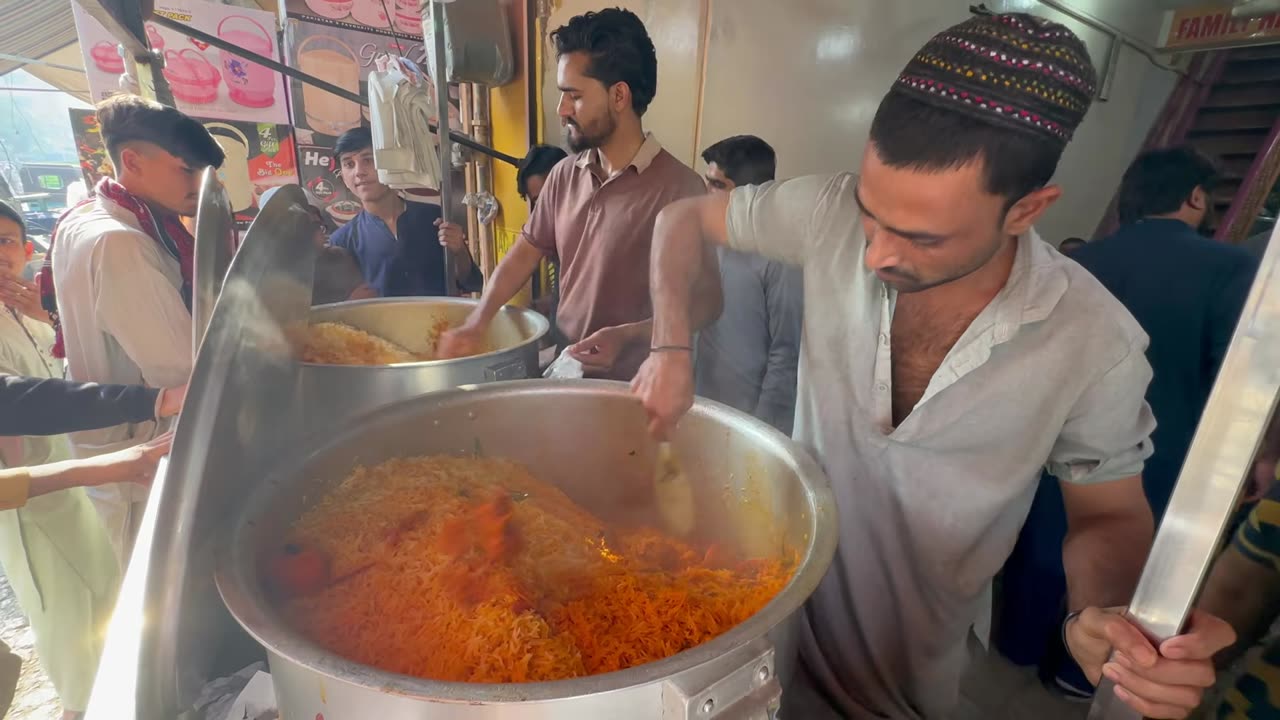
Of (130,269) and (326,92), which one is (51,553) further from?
(326,92)

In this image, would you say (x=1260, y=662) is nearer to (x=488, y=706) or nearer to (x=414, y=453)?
(x=488, y=706)

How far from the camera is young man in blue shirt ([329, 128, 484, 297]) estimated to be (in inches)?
130

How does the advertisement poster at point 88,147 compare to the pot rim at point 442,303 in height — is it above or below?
above

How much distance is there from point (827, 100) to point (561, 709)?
3.77 meters

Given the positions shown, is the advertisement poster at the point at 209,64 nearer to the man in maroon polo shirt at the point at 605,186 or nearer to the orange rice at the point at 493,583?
the man in maroon polo shirt at the point at 605,186

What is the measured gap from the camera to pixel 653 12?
3.34 metres

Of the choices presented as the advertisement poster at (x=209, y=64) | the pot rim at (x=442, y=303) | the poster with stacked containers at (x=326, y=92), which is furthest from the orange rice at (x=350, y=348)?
the poster with stacked containers at (x=326, y=92)

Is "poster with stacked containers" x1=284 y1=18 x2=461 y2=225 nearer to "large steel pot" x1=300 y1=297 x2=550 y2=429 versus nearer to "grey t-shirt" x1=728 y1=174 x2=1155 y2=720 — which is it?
"large steel pot" x1=300 y1=297 x2=550 y2=429

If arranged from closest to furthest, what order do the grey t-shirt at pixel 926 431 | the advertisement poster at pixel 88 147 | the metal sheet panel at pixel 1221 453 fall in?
the metal sheet panel at pixel 1221 453
the grey t-shirt at pixel 926 431
the advertisement poster at pixel 88 147

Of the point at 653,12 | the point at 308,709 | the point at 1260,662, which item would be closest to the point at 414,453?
the point at 308,709

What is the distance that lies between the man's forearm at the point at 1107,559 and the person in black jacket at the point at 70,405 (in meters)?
2.18

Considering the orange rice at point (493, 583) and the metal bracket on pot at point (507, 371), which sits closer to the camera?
the orange rice at point (493, 583)

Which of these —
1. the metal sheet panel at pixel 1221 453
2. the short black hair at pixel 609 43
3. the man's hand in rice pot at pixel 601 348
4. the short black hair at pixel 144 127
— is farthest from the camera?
the short black hair at pixel 609 43

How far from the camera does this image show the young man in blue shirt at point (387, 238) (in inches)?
130
